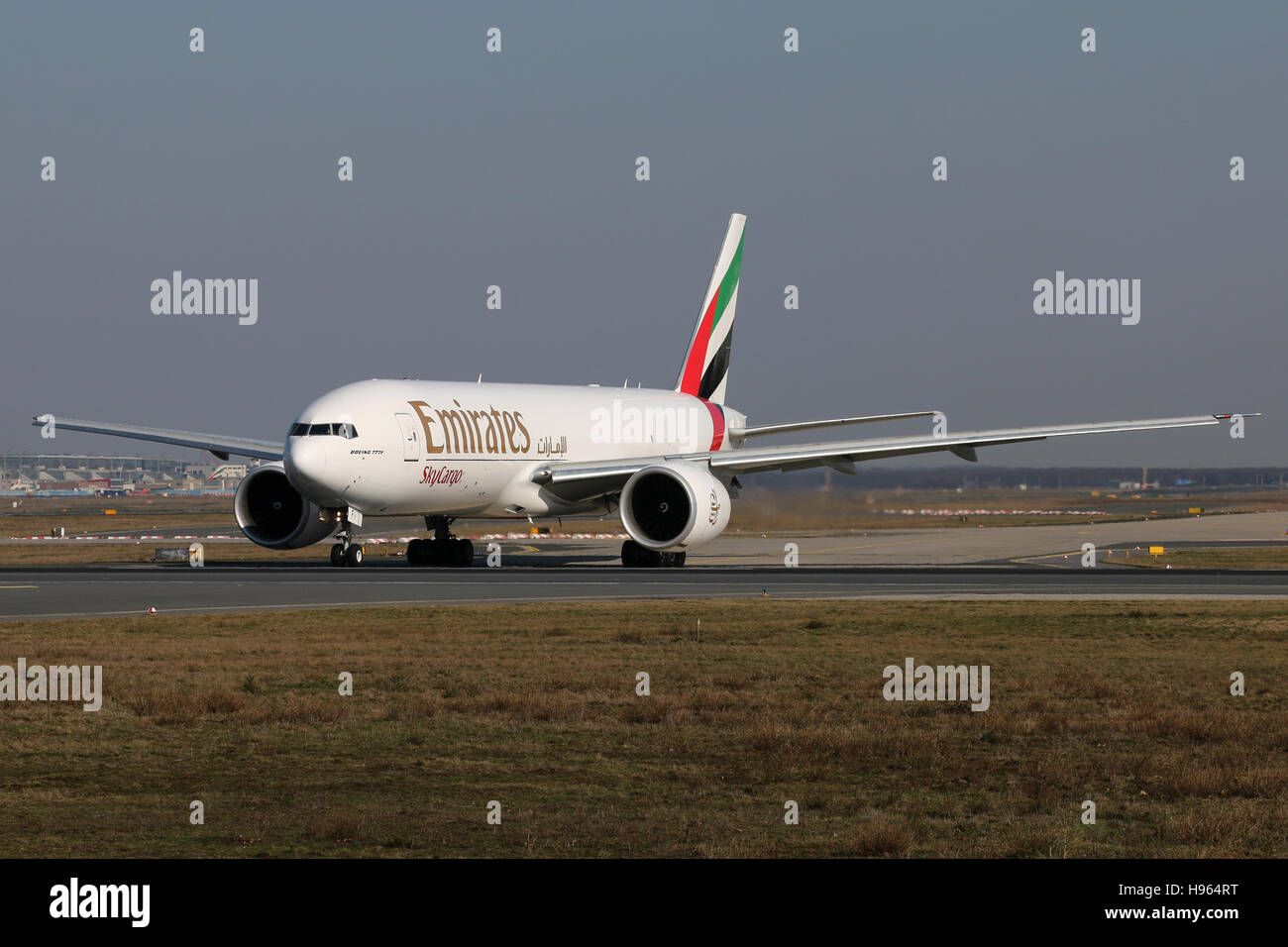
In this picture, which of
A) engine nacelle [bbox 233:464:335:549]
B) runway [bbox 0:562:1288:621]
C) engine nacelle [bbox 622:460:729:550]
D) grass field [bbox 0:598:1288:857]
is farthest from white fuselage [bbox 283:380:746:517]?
grass field [bbox 0:598:1288:857]

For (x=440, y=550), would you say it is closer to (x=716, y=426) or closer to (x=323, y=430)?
(x=323, y=430)

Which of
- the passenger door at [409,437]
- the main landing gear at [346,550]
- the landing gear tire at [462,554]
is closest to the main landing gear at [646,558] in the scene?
the landing gear tire at [462,554]

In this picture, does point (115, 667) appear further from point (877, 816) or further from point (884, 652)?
point (877, 816)

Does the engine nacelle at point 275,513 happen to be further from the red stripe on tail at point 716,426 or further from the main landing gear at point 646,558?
the red stripe on tail at point 716,426

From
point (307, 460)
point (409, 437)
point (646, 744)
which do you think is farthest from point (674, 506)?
point (646, 744)

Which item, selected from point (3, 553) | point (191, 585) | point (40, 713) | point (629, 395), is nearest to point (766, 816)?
point (40, 713)
